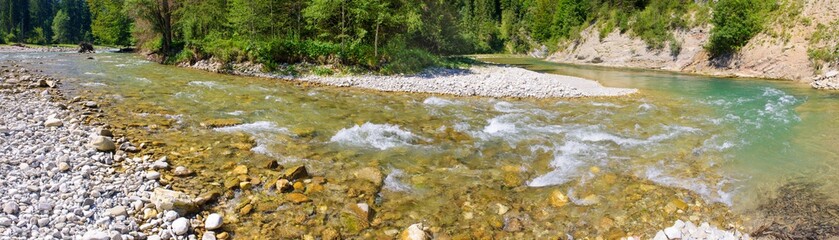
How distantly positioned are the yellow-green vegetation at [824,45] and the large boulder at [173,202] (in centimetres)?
3376

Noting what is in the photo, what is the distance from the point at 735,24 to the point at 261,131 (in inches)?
1469

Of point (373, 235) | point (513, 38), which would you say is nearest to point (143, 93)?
point (373, 235)

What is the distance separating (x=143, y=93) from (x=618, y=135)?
15.1 meters

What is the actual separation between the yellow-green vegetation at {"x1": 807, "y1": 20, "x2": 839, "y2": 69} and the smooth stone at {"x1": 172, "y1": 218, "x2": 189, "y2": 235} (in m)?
33.9

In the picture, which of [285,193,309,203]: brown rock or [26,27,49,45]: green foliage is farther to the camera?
[26,27,49,45]: green foliage

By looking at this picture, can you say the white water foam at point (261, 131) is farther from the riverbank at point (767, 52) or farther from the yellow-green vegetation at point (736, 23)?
the yellow-green vegetation at point (736, 23)

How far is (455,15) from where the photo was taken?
41.5m

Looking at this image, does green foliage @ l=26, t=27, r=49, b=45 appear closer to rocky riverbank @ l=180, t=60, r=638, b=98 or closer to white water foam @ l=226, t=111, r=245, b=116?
rocky riverbank @ l=180, t=60, r=638, b=98

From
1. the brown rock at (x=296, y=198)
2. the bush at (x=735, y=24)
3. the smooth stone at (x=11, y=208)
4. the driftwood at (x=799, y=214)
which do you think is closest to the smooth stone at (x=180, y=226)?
the brown rock at (x=296, y=198)

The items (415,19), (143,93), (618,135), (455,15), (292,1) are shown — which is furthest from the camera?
(455,15)

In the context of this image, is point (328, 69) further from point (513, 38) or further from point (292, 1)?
point (513, 38)

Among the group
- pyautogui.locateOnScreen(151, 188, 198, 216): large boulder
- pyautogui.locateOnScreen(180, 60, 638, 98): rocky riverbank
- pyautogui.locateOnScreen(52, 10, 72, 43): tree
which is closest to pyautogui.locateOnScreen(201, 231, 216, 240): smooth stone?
pyautogui.locateOnScreen(151, 188, 198, 216): large boulder

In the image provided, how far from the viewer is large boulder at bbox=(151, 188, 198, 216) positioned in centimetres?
538

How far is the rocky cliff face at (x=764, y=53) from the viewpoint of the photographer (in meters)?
27.5
